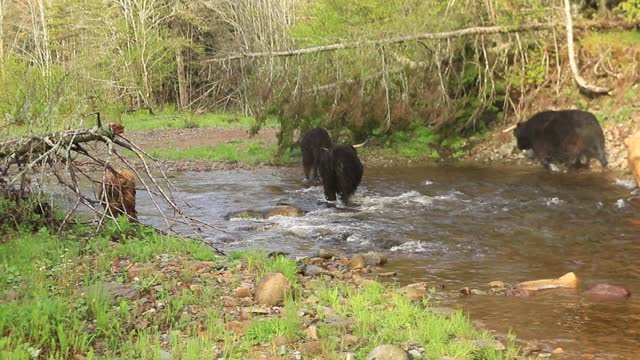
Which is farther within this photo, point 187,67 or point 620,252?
point 187,67

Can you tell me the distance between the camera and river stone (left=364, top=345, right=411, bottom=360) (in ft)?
14.2

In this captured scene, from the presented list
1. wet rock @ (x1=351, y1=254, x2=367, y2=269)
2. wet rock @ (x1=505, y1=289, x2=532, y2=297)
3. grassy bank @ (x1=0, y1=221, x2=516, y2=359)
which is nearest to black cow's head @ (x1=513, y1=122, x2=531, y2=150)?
wet rock @ (x1=351, y1=254, x2=367, y2=269)

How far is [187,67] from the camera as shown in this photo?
3822cm

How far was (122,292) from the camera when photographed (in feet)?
18.1

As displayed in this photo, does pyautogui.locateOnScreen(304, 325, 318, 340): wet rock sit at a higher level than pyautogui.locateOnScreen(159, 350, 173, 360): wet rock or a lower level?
lower

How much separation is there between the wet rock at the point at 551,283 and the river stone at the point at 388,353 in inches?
97.4

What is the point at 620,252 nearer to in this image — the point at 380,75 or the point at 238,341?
the point at 238,341

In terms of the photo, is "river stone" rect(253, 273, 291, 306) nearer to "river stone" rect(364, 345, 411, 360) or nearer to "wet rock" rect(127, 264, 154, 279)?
"wet rock" rect(127, 264, 154, 279)

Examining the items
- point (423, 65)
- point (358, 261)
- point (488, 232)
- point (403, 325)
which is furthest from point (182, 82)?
point (403, 325)

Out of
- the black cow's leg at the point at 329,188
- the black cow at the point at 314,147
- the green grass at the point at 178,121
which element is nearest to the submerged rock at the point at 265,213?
the black cow's leg at the point at 329,188

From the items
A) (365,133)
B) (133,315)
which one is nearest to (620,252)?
(133,315)

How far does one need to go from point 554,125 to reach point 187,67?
1110 inches

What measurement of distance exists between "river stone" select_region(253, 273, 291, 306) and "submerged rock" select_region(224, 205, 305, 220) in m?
4.47

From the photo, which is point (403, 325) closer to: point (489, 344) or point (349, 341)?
point (349, 341)
